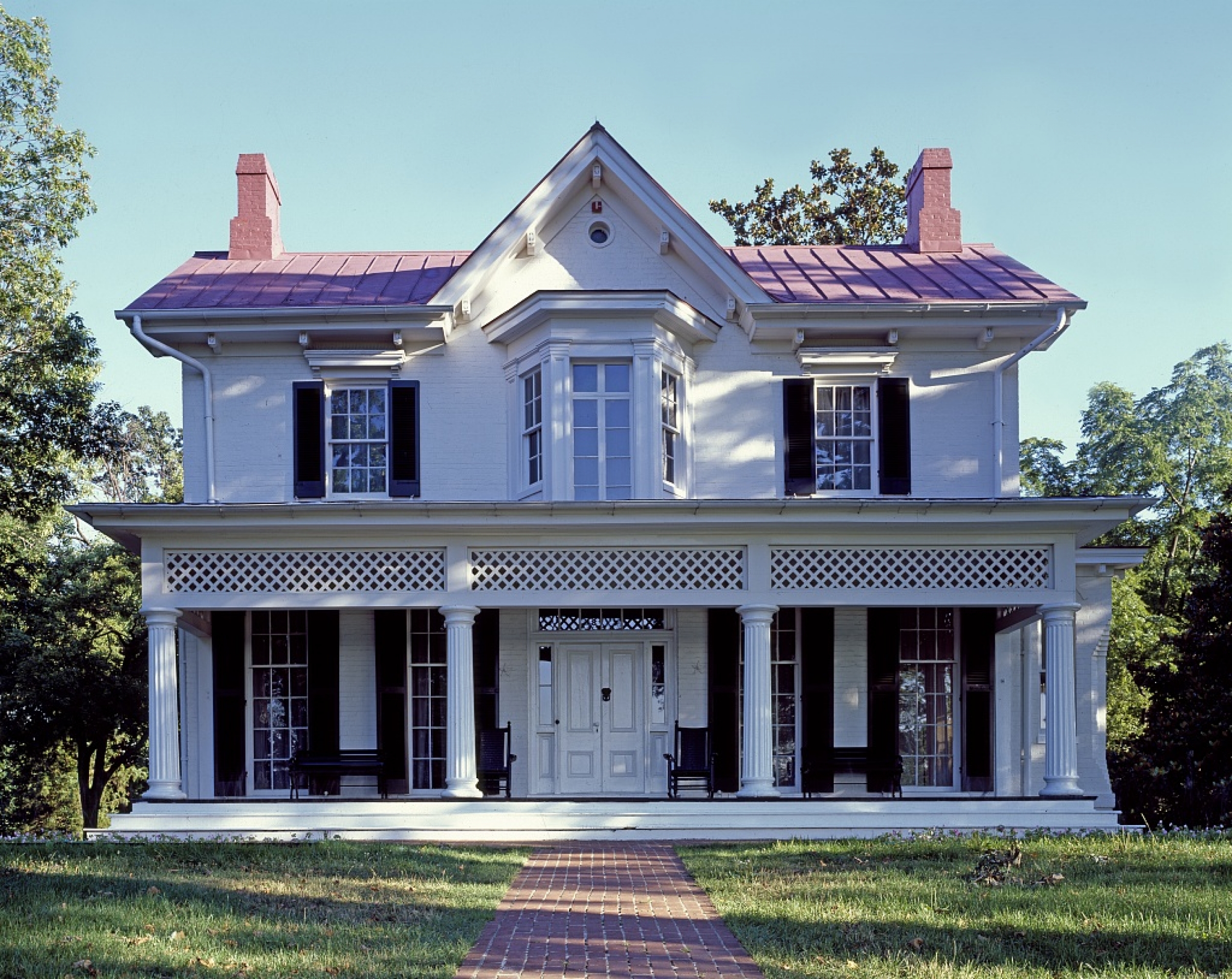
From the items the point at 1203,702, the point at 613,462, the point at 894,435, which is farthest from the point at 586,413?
the point at 1203,702

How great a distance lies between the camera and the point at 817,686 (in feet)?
59.1

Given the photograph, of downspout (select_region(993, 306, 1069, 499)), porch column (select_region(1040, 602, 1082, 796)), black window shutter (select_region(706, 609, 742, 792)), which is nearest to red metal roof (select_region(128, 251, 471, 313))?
black window shutter (select_region(706, 609, 742, 792))

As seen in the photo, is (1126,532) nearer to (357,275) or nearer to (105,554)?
(357,275)

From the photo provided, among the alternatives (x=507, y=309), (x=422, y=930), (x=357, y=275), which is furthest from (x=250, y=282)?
(x=422, y=930)

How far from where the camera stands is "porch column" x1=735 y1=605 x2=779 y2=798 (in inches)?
624

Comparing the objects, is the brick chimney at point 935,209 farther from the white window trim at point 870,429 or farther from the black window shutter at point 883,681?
the black window shutter at point 883,681

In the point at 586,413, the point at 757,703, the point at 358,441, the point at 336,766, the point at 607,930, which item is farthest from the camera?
the point at 358,441

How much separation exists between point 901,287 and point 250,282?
9239 millimetres

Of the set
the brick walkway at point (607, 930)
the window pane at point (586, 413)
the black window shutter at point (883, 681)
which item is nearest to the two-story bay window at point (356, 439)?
the window pane at point (586, 413)

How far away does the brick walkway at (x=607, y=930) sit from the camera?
7926 millimetres

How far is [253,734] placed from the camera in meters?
18.1

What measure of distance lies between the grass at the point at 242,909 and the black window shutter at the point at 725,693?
15.5 ft

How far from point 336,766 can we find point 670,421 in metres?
6.20

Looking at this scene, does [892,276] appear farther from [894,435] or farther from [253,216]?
[253,216]
